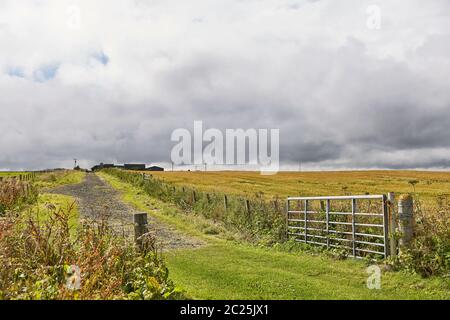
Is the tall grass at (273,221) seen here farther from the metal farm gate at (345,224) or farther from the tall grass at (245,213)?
the metal farm gate at (345,224)

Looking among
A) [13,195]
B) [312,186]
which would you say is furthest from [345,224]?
[312,186]

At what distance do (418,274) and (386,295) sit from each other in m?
1.53

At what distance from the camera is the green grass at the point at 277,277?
8625 mm

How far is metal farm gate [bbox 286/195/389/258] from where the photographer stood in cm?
1187

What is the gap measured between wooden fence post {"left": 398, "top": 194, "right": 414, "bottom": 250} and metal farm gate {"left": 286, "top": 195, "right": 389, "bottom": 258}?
27.7 inches

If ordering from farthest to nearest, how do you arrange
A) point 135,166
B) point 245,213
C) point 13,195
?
point 135,166
point 13,195
point 245,213

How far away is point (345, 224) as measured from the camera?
13.5 metres

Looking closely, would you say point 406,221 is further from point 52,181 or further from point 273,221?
point 52,181

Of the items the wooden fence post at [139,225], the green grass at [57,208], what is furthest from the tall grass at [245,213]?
the wooden fence post at [139,225]

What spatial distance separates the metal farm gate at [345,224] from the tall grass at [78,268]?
6378mm

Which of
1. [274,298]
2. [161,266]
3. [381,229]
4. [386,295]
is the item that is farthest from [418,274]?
[161,266]

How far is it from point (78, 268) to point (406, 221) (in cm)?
761
